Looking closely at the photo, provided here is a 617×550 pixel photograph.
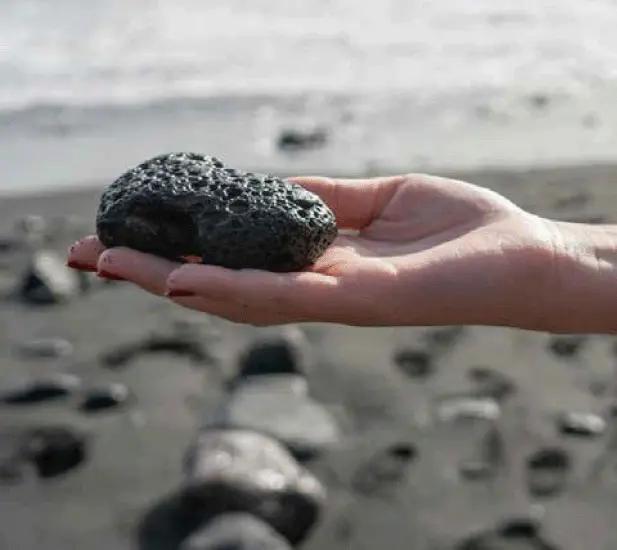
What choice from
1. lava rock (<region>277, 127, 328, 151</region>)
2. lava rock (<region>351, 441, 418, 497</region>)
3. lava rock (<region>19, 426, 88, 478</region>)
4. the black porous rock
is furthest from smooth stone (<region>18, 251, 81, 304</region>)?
lava rock (<region>277, 127, 328, 151</region>)

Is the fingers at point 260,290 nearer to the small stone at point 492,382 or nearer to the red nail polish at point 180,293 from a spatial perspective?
the red nail polish at point 180,293

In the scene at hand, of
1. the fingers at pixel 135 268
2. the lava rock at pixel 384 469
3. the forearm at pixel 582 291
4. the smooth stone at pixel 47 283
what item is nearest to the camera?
the fingers at pixel 135 268

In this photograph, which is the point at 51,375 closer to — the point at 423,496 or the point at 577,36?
the point at 423,496

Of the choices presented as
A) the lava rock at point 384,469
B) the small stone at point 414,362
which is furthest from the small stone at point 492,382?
the lava rock at point 384,469

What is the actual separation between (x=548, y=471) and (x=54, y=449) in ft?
5.77

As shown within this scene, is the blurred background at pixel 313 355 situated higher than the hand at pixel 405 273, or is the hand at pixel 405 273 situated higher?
the hand at pixel 405 273

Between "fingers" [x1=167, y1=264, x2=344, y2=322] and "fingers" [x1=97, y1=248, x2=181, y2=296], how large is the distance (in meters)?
0.17

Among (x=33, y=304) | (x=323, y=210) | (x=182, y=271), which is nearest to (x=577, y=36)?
(x=33, y=304)

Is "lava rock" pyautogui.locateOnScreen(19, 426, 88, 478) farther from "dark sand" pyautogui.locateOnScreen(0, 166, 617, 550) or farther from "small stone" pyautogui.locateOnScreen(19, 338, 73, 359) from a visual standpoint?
"small stone" pyautogui.locateOnScreen(19, 338, 73, 359)

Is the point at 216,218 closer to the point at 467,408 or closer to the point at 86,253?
the point at 86,253

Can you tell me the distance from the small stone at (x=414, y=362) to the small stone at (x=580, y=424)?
0.57m

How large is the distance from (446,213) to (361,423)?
1164 millimetres

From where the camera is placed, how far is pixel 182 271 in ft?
7.43

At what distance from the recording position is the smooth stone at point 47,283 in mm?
4543
